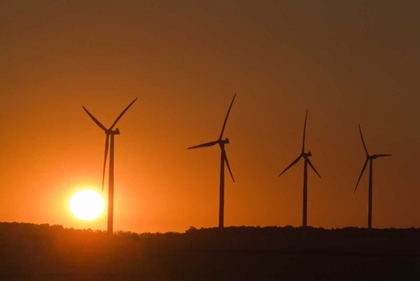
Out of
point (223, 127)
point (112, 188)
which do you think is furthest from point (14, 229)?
point (223, 127)

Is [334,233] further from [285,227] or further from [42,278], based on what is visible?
[42,278]

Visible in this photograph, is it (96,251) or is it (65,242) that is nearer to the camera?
(96,251)

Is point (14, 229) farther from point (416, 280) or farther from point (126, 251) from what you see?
point (416, 280)

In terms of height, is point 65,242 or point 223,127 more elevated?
point 223,127

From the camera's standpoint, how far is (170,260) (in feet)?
252

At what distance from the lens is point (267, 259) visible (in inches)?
3182

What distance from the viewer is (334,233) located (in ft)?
471

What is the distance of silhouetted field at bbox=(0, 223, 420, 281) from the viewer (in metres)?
68.9

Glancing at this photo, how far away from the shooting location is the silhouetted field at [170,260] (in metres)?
68.9

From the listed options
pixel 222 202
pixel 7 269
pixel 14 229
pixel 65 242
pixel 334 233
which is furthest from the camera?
pixel 334 233

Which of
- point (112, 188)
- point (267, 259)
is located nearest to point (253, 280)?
point (267, 259)

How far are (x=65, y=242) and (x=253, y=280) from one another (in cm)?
2712

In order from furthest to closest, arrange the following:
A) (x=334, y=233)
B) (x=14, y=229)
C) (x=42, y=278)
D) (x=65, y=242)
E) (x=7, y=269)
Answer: (x=334, y=233)
(x=14, y=229)
(x=65, y=242)
(x=7, y=269)
(x=42, y=278)

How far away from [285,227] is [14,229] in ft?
210
